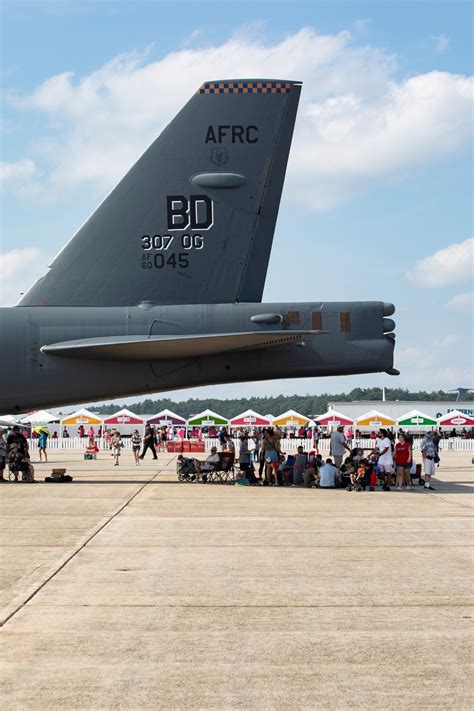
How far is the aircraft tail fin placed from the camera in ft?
65.3

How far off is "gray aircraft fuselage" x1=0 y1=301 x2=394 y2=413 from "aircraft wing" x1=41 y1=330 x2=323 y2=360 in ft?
0.60

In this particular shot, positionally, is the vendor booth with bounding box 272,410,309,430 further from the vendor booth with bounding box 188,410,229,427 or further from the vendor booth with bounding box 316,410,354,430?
the vendor booth with bounding box 188,410,229,427

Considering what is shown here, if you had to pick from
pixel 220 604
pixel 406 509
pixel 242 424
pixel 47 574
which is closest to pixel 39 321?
pixel 406 509

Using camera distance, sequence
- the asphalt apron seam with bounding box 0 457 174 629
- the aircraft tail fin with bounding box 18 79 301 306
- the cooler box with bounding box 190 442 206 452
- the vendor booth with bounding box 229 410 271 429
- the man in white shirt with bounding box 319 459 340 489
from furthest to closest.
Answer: the vendor booth with bounding box 229 410 271 429
the cooler box with bounding box 190 442 206 452
the aircraft tail fin with bounding box 18 79 301 306
the man in white shirt with bounding box 319 459 340 489
the asphalt apron seam with bounding box 0 457 174 629

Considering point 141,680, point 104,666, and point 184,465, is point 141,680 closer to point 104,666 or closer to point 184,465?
point 104,666

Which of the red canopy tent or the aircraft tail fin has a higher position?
the aircraft tail fin

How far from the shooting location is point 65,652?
5.52 metres

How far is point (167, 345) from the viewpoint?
18797 millimetres

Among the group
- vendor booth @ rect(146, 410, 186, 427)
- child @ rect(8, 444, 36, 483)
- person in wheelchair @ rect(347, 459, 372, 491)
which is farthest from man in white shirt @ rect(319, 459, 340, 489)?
vendor booth @ rect(146, 410, 186, 427)

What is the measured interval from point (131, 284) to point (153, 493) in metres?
5.19

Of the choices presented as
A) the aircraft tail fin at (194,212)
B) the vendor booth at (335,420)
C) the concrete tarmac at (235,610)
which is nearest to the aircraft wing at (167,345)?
the aircraft tail fin at (194,212)

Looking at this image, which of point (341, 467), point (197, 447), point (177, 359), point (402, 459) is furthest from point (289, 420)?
point (402, 459)

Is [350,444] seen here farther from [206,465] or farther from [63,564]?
[63,564]

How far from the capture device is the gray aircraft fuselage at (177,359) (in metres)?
19.5
